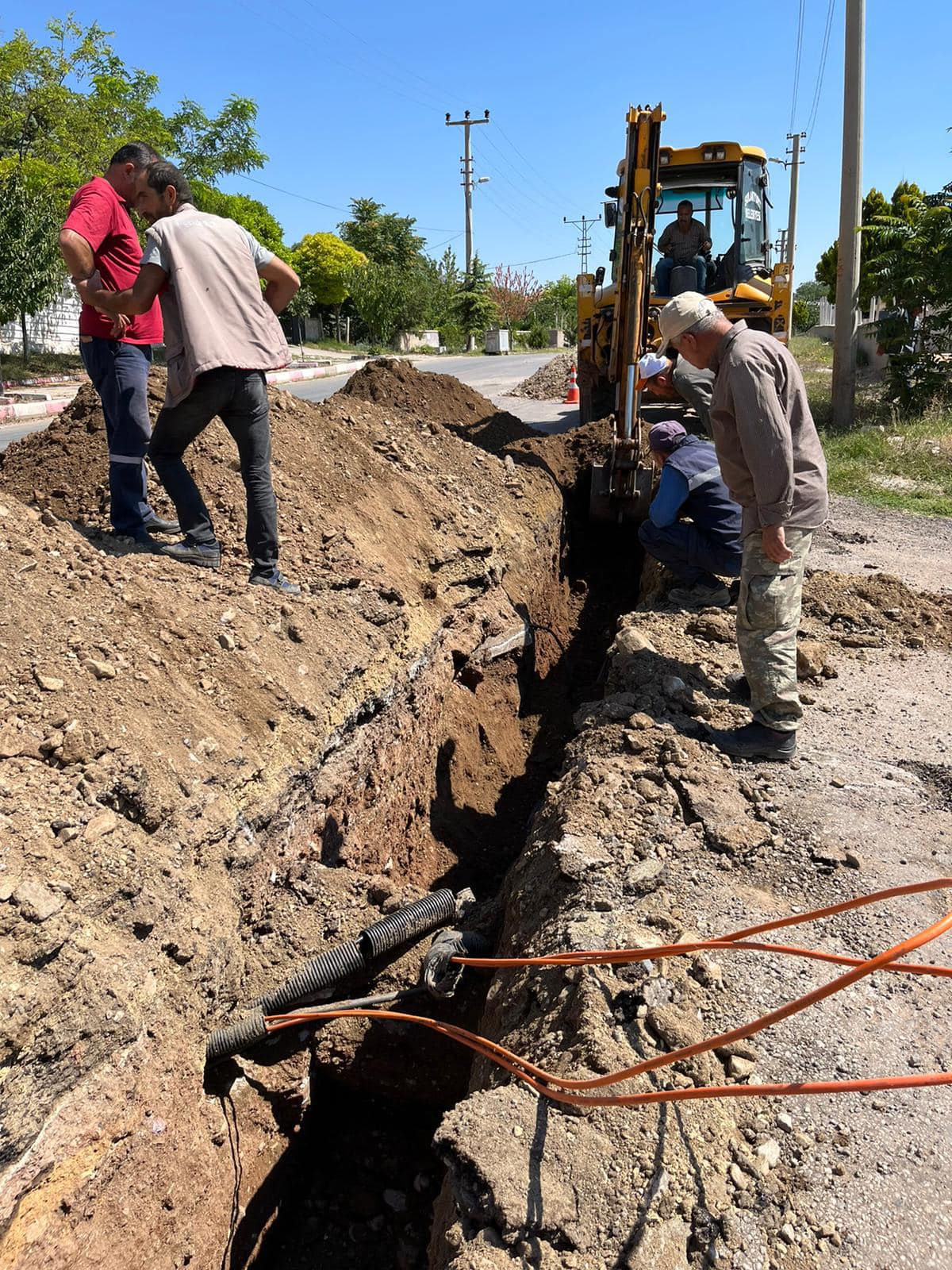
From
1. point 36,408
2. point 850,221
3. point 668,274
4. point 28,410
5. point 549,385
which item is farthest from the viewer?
point 549,385

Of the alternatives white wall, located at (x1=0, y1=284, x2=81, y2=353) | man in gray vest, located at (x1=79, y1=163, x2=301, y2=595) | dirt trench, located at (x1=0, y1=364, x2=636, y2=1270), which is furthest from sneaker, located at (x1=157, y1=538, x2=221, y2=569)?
white wall, located at (x1=0, y1=284, x2=81, y2=353)

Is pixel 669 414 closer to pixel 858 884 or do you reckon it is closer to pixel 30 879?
pixel 858 884

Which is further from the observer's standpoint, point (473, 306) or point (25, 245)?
point (473, 306)

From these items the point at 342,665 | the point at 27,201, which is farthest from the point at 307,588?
the point at 27,201

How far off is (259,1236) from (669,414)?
7.73 m

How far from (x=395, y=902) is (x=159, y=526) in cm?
242

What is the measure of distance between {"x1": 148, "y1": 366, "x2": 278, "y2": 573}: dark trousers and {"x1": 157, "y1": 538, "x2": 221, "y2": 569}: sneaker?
36 mm

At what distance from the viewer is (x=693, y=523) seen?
17.8ft

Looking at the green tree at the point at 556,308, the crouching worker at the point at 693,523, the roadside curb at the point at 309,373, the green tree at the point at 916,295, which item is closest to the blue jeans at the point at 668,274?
the green tree at the point at 916,295

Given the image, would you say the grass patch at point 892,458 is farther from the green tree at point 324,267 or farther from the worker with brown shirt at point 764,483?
the green tree at point 324,267

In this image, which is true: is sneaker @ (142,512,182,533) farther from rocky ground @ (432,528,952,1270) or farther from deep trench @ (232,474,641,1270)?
deep trench @ (232,474,641,1270)

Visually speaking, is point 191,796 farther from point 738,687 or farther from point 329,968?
point 738,687

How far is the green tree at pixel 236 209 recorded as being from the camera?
77.6 feet

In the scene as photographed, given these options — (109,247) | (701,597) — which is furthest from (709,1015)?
(109,247)
